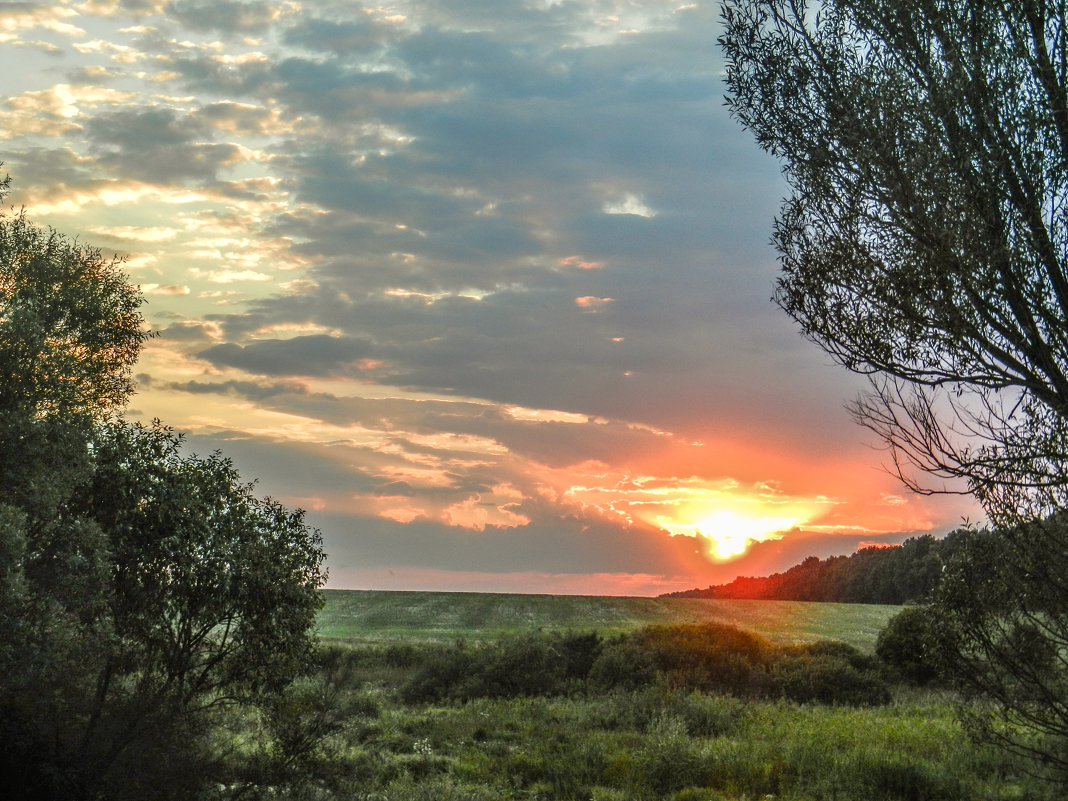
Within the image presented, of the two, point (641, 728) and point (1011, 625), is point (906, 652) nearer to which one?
point (641, 728)

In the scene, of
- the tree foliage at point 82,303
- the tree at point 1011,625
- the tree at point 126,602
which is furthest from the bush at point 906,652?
the tree foliage at point 82,303

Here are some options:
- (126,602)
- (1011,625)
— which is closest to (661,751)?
(1011,625)

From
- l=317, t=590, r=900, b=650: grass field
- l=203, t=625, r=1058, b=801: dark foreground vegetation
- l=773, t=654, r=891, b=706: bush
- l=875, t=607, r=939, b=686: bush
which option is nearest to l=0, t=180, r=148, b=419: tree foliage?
l=203, t=625, r=1058, b=801: dark foreground vegetation

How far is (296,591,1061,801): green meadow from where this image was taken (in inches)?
711

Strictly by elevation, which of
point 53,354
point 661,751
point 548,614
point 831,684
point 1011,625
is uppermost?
point 53,354

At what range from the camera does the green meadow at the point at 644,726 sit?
18047 millimetres

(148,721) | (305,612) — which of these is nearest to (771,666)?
(305,612)

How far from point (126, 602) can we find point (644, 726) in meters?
16.2

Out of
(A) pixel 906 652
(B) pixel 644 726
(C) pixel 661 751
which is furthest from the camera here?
(A) pixel 906 652

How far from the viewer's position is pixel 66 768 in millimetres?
13961

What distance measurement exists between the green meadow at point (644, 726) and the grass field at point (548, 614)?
42.6 feet

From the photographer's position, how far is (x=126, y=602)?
15781 mm

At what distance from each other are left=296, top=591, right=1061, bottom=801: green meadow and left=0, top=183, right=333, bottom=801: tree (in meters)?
2.29

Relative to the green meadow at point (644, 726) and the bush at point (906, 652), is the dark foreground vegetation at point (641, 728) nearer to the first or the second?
the green meadow at point (644, 726)
